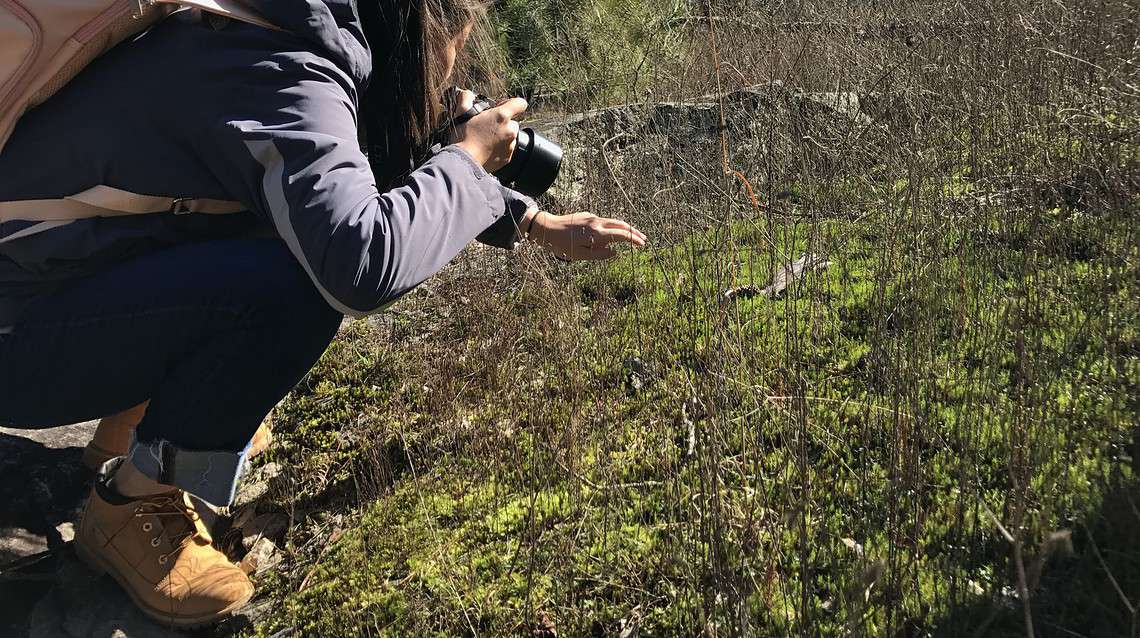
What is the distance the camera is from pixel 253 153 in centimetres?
143

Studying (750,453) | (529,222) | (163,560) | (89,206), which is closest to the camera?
(89,206)

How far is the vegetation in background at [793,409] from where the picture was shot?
1.50m

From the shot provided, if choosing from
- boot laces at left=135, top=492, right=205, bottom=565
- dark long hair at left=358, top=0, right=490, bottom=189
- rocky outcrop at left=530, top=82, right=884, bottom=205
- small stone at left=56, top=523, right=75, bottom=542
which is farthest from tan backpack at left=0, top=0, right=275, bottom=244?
rocky outcrop at left=530, top=82, right=884, bottom=205

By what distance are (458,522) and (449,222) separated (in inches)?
32.2

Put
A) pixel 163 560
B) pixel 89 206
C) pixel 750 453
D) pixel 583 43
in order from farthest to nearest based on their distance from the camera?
pixel 583 43 < pixel 750 453 < pixel 163 560 < pixel 89 206

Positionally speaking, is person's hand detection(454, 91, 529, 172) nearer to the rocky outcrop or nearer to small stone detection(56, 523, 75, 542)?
the rocky outcrop

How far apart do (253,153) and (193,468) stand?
74cm

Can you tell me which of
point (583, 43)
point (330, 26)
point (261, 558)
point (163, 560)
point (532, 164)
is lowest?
point (261, 558)

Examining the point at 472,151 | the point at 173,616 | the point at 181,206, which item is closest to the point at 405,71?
the point at 472,151

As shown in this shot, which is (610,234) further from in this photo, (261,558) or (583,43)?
(583,43)

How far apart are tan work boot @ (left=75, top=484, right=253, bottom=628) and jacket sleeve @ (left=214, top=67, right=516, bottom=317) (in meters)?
0.75

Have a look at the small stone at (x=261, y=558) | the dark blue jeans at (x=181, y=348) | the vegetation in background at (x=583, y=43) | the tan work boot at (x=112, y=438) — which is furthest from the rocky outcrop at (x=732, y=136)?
the tan work boot at (x=112, y=438)

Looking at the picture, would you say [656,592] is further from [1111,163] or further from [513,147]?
[1111,163]

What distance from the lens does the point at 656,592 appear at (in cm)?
166
